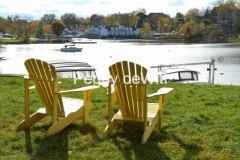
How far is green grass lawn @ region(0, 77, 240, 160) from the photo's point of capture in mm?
3530

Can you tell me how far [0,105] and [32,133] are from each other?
75.5 inches

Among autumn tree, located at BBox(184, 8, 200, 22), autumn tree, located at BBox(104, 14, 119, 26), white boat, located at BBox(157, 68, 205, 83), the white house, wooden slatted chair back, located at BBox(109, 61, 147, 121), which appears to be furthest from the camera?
autumn tree, located at BBox(104, 14, 119, 26)

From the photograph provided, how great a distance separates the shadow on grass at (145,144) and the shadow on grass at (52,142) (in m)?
0.36

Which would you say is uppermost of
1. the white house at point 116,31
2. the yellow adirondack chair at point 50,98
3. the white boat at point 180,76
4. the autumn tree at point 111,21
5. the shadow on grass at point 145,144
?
the autumn tree at point 111,21

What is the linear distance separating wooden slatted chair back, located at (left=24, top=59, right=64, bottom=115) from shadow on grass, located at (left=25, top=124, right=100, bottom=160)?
32 centimetres

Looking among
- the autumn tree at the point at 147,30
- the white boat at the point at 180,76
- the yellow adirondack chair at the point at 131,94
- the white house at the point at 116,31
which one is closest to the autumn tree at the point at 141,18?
the autumn tree at the point at 147,30

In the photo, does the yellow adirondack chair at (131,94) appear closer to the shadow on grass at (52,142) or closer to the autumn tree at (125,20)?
the shadow on grass at (52,142)

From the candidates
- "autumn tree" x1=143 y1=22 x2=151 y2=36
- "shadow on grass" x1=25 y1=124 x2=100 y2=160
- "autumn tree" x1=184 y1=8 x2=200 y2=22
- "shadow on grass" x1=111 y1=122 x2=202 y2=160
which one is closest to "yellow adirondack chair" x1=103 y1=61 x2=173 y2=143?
"shadow on grass" x1=111 y1=122 x2=202 y2=160

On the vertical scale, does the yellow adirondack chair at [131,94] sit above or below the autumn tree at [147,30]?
below

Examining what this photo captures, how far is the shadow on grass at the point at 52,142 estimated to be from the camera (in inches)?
139

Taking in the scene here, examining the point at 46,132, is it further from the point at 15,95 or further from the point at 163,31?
the point at 163,31

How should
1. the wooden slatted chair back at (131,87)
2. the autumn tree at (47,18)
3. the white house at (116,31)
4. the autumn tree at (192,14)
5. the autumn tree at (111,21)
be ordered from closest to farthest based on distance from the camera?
the wooden slatted chair back at (131,87), the autumn tree at (192,14), the white house at (116,31), the autumn tree at (47,18), the autumn tree at (111,21)

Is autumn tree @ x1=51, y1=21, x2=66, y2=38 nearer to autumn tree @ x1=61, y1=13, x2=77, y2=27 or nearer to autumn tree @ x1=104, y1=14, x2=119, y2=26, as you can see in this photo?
autumn tree @ x1=61, y1=13, x2=77, y2=27

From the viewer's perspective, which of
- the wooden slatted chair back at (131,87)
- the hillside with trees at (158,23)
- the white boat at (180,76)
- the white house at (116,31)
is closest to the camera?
the wooden slatted chair back at (131,87)
